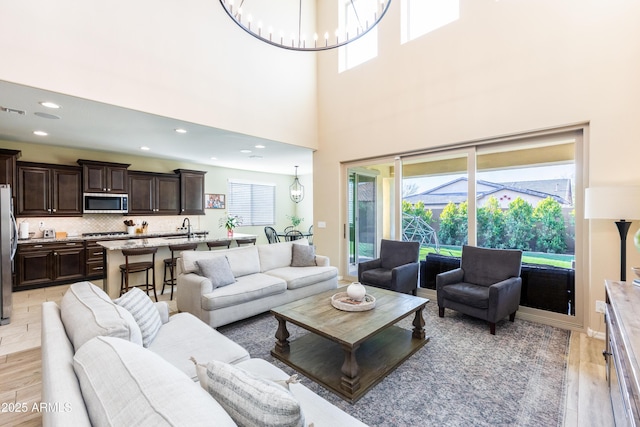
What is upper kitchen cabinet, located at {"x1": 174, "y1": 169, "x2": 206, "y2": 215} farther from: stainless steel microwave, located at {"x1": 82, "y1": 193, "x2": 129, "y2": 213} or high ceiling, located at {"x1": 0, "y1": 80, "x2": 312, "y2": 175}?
stainless steel microwave, located at {"x1": 82, "y1": 193, "x2": 129, "y2": 213}

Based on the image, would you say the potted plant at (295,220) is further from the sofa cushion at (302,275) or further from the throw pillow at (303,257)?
the sofa cushion at (302,275)

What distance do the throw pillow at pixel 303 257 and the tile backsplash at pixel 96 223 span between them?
422cm

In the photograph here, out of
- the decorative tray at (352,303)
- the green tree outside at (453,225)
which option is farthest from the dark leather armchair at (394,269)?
the decorative tray at (352,303)

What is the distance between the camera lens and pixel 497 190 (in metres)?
3.98

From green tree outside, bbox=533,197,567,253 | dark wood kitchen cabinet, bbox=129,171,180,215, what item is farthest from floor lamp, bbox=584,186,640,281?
dark wood kitchen cabinet, bbox=129,171,180,215

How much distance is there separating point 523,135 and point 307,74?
158 inches

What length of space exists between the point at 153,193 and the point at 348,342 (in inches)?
253

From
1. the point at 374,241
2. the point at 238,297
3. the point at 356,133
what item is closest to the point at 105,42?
the point at 238,297

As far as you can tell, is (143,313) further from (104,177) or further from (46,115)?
(104,177)

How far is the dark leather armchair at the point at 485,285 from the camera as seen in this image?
311 cm

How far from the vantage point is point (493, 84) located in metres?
3.73

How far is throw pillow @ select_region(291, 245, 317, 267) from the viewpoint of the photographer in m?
4.64

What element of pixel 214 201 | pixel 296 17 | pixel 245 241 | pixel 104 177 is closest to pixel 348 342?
pixel 245 241

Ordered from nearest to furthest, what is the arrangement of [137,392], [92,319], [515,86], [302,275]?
[137,392], [92,319], [515,86], [302,275]
